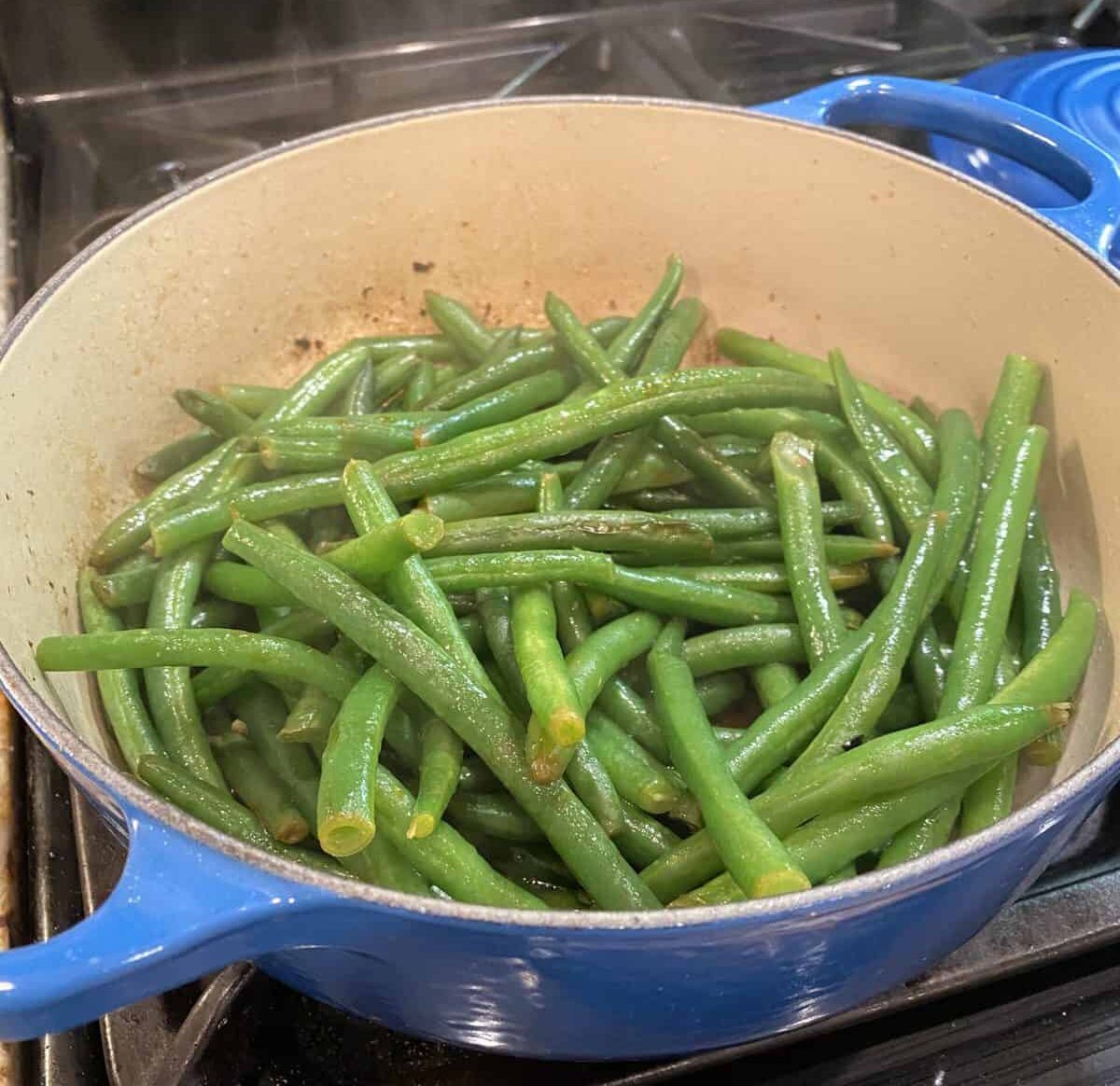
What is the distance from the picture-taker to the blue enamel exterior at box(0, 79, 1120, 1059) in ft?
2.72

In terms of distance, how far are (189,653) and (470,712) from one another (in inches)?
14.4

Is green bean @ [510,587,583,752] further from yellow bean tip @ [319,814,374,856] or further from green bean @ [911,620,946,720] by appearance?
green bean @ [911,620,946,720]

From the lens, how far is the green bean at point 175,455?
68.6 inches

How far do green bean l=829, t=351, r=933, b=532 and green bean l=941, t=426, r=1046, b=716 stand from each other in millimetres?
96

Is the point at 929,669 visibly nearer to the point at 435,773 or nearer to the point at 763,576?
the point at 763,576

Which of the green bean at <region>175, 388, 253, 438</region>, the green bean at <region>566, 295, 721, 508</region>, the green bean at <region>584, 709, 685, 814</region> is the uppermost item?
the green bean at <region>175, 388, 253, 438</region>

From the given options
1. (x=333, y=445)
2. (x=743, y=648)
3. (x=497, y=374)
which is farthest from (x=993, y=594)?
(x=333, y=445)

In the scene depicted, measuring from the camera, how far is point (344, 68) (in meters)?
2.60

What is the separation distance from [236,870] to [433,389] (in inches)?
45.2

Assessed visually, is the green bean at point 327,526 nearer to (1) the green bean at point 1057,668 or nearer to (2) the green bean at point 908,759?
(2) the green bean at point 908,759

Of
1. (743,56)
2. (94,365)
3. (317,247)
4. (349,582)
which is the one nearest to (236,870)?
(349,582)

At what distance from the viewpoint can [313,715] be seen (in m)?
1.27

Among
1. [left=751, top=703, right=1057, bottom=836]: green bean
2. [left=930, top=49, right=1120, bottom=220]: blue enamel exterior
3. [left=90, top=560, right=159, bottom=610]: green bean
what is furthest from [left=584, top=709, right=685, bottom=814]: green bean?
[left=930, top=49, right=1120, bottom=220]: blue enamel exterior

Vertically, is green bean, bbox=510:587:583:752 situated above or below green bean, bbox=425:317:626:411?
below
